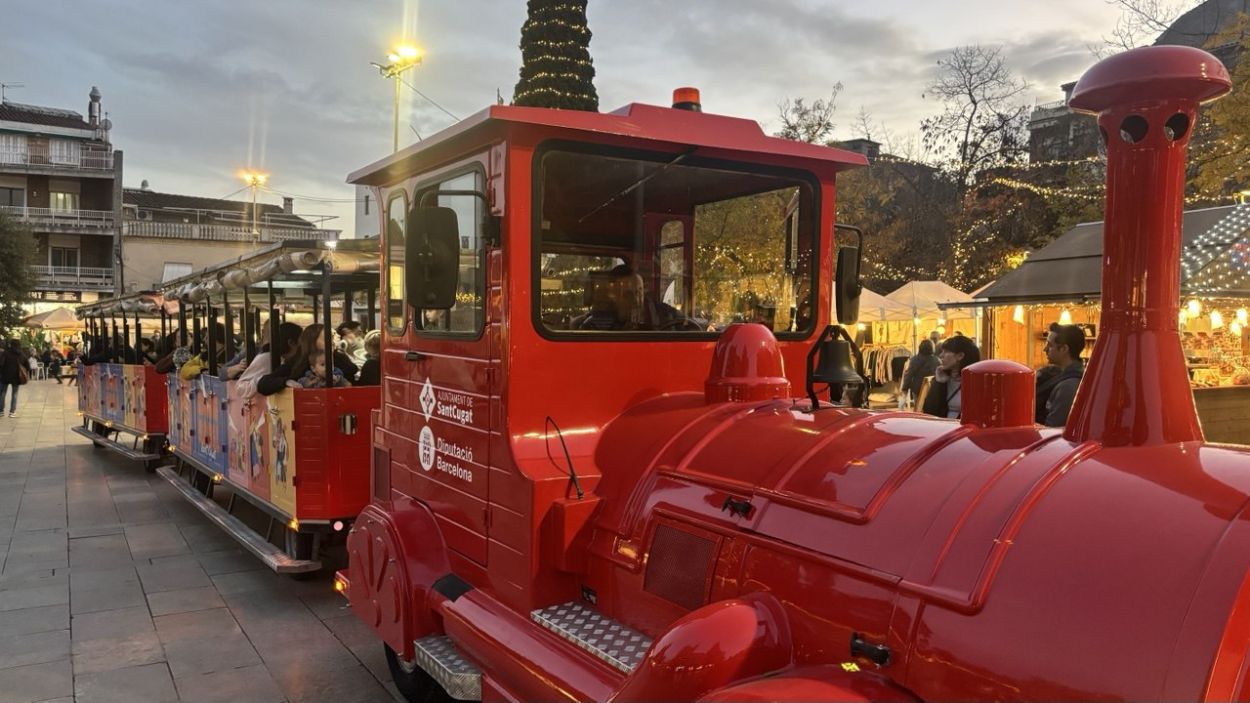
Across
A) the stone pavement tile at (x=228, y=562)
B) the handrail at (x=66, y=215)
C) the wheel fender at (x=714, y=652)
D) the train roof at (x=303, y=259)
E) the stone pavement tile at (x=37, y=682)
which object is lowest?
the stone pavement tile at (x=228, y=562)

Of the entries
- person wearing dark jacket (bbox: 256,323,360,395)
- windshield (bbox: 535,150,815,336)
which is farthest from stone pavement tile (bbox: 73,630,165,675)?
windshield (bbox: 535,150,815,336)

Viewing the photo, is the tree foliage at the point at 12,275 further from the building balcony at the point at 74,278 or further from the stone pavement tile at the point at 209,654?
the stone pavement tile at the point at 209,654

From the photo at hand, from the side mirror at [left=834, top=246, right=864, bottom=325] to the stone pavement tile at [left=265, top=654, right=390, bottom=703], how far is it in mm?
2924

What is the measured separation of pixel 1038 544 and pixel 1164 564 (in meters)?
0.22

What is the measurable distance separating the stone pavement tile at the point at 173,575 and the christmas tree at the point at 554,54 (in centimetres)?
495

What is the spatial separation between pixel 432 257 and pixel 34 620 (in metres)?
4.37

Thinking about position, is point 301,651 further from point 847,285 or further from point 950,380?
point 950,380

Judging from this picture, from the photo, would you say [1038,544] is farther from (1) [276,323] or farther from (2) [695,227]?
(1) [276,323]

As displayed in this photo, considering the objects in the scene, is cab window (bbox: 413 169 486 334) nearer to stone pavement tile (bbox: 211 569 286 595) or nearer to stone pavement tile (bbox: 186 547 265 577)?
stone pavement tile (bbox: 211 569 286 595)

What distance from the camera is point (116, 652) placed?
4805 mm

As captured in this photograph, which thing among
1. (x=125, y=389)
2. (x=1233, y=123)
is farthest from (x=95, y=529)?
(x=1233, y=123)

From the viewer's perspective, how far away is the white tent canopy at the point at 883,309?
15500 mm

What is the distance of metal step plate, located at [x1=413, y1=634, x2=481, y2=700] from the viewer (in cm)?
297

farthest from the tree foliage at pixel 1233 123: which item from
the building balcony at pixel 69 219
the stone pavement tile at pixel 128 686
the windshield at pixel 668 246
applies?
the building balcony at pixel 69 219
